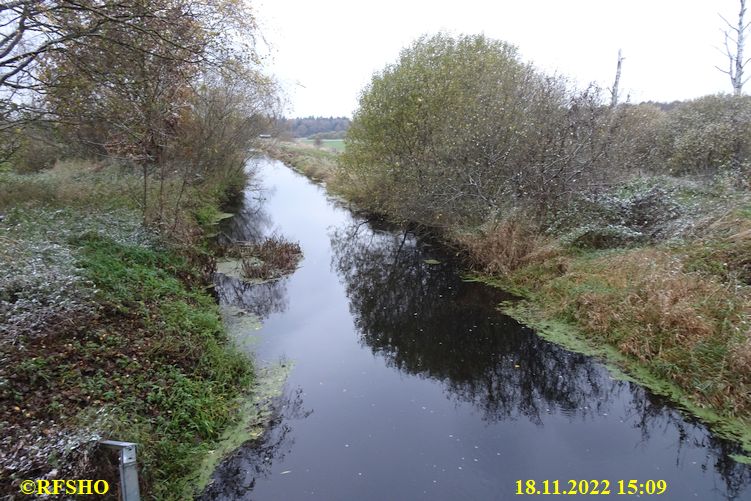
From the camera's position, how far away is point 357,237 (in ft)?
46.6

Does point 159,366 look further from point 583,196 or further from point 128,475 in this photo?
point 583,196

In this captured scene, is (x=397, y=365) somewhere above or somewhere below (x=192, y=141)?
below

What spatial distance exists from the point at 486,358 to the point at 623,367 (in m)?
1.77

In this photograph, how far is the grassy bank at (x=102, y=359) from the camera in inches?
139

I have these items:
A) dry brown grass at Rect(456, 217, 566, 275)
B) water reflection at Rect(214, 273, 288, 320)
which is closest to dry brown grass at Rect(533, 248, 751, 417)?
dry brown grass at Rect(456, 217, 566, 275)

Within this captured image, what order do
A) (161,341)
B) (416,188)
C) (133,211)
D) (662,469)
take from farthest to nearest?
(416,188), (133,211), (161,341), (662,469)

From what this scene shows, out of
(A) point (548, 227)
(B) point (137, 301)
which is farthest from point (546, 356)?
(B) point (137, 301)

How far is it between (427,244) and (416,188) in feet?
5.49

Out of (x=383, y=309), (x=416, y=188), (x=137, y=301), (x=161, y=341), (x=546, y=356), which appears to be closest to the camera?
(x=161, y=341)

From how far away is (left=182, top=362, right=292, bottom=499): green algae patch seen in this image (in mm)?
4086

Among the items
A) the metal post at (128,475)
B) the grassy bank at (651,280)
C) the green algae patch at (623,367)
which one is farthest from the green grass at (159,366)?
the grassy bank at (651,280)

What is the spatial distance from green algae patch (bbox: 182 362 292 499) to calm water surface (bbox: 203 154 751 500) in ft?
0.37

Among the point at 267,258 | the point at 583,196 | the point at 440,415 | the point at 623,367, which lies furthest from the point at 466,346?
the point at 267,258

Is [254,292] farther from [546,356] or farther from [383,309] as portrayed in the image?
[546,356]
